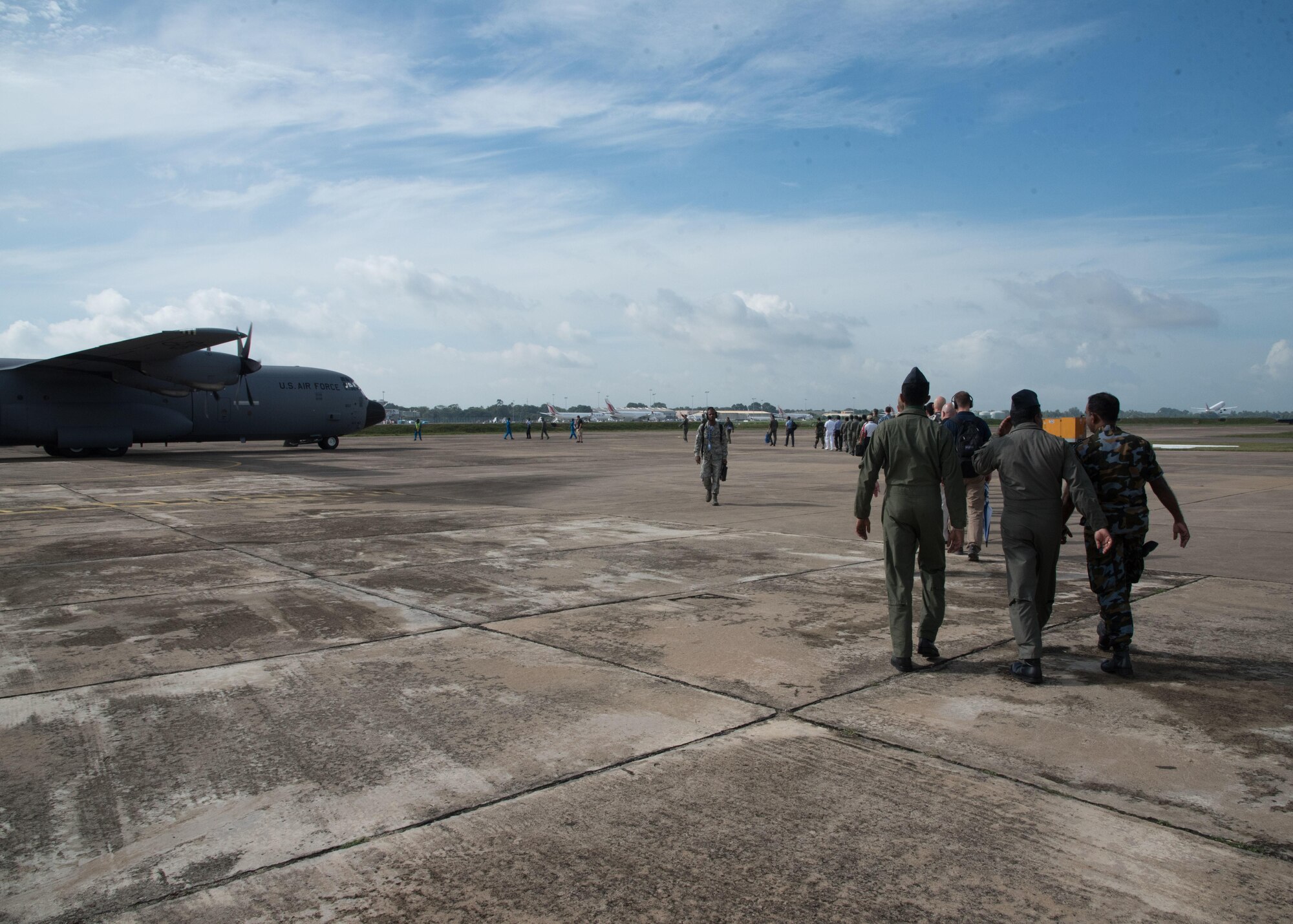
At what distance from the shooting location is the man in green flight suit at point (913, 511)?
17.5 feet

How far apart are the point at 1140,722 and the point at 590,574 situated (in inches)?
200

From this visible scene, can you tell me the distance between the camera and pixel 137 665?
540 cm

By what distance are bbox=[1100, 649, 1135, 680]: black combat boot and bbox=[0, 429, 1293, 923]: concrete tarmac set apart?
87 mm

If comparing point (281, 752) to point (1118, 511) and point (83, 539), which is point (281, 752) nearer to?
point (1118, 511)

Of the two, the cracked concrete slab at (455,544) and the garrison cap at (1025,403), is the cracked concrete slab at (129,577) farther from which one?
the garrison cap at (1025,403)

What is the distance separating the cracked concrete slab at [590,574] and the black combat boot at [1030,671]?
3.18 meters

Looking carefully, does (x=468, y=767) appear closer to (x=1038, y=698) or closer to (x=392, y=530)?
(x=1038, y=698)

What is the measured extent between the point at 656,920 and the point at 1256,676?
13.8ft

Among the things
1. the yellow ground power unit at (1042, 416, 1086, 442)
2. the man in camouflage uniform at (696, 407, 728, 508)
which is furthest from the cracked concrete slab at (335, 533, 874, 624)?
the yellow ground power unit at (1042, 416, 1086, 442)

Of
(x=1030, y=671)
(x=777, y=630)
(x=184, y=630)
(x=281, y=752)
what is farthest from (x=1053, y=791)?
(x=184, y=630)

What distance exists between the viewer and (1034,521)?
17.2ft

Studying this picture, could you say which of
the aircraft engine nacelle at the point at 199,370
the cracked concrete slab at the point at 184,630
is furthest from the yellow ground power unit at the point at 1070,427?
the aircraft engine nacelle at the point at 199,370

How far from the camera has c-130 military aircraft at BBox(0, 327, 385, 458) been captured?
25.3 metres

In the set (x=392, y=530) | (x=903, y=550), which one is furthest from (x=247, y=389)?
(x=903, y=550)
